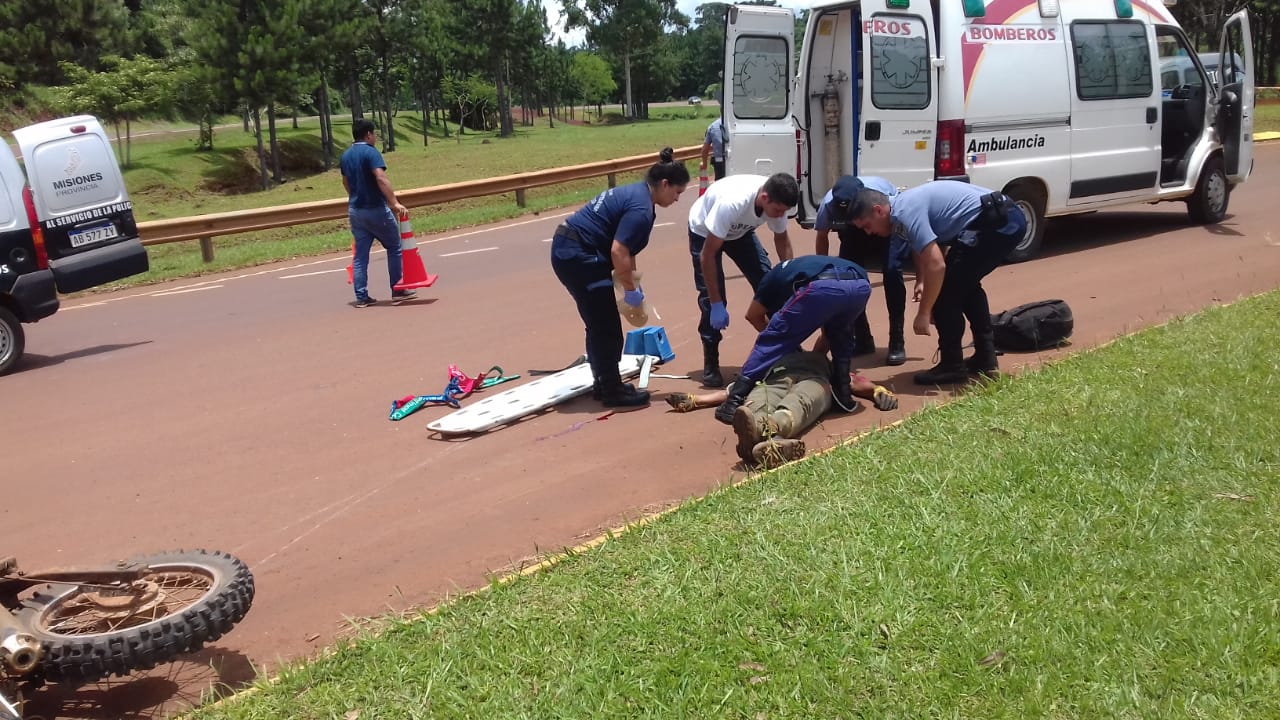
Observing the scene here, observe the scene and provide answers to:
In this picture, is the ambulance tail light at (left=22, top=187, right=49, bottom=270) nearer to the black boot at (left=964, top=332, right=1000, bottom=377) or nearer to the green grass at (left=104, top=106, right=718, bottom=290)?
the green grass at (left=104, top=106, right=718, bottom=290)

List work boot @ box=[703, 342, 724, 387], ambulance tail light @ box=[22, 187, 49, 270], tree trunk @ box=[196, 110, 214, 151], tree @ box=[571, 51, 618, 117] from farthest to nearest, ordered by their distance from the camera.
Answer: tree @ box=[571, 51, 618, 117]
tree trunk @ box=[196, 110, 214, 151]
ambulance tail light @ box=[22, 187, 49, 270]
work boot @ box=[703, 342, 724, 387]

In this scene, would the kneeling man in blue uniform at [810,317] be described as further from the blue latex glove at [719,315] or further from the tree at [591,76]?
the tree at [591,76]

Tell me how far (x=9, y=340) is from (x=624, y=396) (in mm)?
5372

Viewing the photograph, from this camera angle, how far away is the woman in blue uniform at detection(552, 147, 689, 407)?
6449 mm

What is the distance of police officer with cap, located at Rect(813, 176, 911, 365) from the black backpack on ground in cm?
67

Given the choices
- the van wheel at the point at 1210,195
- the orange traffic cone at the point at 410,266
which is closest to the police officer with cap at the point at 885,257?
the orange traffic cone at the point at 410,266

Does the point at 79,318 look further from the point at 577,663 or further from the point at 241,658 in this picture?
the point at 577,663

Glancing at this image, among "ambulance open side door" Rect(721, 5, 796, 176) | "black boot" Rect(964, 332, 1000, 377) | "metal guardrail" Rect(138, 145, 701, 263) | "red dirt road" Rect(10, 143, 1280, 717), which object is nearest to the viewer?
"red dirt road" Rect(10, 143, 1280, 717)

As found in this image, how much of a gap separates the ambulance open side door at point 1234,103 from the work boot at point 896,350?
646cm

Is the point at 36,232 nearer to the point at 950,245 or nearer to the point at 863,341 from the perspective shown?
the point at 863,341

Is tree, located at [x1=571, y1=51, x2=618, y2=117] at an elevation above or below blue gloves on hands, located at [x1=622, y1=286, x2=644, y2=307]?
above

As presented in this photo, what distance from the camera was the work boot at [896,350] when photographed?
7.38 meters

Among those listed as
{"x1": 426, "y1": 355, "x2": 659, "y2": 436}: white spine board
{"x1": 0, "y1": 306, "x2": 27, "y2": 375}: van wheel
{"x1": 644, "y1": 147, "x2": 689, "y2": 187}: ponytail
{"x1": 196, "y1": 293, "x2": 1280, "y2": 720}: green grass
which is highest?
{"x1": 644, "y1": 147, "x2": 689, "y2": 187}: ponytail

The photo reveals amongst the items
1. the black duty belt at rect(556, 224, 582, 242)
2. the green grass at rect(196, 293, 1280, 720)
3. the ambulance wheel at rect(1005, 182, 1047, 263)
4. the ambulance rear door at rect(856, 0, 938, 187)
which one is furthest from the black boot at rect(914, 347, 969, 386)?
the ambulance wheel at rect(1005, 182, 1047, 263)
